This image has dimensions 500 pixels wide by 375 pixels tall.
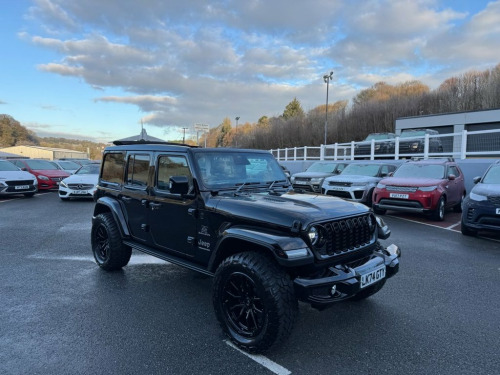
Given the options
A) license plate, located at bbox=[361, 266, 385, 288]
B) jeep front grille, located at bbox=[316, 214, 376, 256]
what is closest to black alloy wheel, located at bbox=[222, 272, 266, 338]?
jeep front grille, located at bbox=[316, 214, 376, 256]

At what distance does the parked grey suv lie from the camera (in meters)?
10.9

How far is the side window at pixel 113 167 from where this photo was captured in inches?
195

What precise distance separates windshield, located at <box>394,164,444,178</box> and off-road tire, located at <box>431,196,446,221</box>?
87 cm

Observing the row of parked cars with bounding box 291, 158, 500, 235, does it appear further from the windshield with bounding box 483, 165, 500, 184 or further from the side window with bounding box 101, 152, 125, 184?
the side window with bounding box 101, 152, 125, 184

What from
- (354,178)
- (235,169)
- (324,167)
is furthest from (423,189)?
(235,169)

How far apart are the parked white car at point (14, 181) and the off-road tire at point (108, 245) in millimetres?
10134

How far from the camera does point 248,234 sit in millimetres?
3020

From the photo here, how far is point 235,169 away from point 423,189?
689 cm

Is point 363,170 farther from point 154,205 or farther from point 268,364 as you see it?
point 268,364

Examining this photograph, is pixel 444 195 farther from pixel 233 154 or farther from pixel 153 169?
pixel 153 169

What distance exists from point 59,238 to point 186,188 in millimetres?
4988

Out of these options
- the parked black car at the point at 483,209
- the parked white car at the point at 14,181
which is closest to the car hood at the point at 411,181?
the parked black car at the point at 483,209

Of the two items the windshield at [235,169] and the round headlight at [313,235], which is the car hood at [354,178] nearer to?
the windshield at [235,169]

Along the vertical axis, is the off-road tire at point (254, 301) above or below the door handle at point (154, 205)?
below
